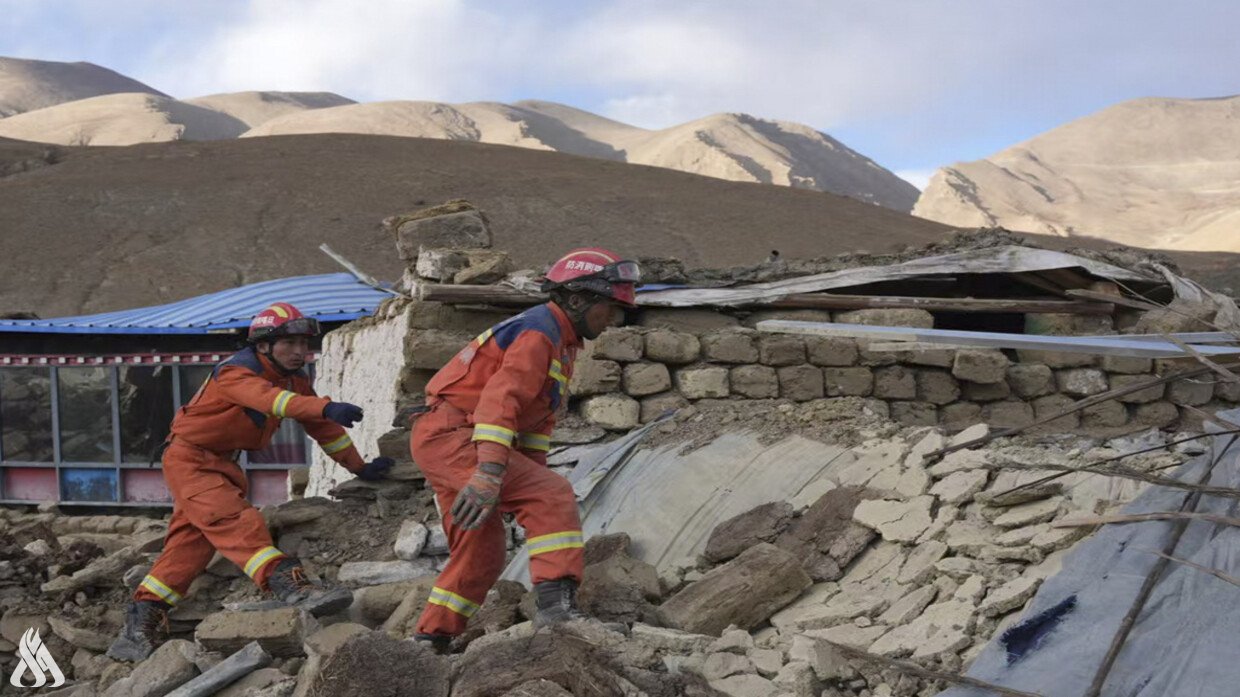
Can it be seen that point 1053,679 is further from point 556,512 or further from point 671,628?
point 556,512

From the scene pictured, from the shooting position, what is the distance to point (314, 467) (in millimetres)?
8039

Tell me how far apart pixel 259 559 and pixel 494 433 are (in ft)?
5.90

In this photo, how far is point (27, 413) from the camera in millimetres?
14492

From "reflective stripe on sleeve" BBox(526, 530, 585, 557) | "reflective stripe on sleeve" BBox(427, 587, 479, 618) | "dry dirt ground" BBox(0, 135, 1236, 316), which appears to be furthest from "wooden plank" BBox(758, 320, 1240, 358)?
"dry dirt ground" BBox(0, 135, 1236, 316)

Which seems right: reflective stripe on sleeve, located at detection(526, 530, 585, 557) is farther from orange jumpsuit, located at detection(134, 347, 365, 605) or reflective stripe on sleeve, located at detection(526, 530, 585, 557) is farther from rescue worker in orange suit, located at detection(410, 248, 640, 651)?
orange jumpsuit, located at detection(134, 347, 365, 605)

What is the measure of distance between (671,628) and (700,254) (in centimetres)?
2426

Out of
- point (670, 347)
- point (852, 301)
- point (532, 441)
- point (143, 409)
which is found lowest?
point (143, 409)

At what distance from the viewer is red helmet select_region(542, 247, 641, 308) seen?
460cm

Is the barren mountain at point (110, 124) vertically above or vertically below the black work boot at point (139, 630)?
above

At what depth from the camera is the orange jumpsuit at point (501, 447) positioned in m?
4.29

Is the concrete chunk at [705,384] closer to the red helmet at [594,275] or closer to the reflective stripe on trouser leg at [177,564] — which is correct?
the red helmet at [594,275]

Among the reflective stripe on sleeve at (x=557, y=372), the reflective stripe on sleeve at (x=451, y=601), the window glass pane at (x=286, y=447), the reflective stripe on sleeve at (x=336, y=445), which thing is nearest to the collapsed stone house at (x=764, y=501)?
the reflective stripe on sleeve at (x=451, y=601)

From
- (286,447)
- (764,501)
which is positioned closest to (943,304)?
(764,501)

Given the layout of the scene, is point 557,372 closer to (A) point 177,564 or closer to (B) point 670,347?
(B) point 670,347
